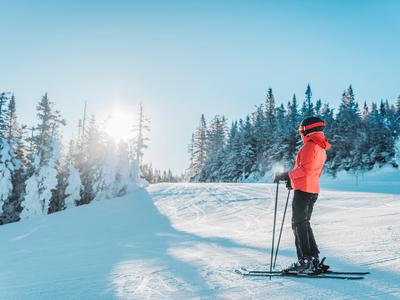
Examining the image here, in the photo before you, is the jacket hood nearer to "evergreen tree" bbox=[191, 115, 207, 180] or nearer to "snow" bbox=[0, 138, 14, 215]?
"snow" bbox=[0, 138, 14, 215]

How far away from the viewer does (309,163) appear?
180 inches

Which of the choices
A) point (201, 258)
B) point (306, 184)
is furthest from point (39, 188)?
point (306, 184)

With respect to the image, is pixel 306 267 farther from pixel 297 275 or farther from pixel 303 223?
pixel 303 223

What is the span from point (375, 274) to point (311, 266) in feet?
2.41

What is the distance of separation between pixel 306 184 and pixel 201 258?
2.64 m

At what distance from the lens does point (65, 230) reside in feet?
45.9

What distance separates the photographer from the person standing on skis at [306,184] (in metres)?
4.57

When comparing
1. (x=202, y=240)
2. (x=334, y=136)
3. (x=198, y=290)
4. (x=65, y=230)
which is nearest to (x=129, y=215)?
(x=65, y=230)

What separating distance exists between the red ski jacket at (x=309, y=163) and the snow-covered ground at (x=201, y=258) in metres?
1.19

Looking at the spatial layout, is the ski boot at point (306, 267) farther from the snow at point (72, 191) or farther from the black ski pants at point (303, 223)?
the snow at point (72, 191)

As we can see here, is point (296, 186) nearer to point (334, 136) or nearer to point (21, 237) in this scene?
point (21, 237)

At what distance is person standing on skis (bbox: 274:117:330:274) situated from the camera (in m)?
4.57

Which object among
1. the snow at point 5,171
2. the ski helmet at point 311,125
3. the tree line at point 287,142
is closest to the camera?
the ski helmet at point 311,125

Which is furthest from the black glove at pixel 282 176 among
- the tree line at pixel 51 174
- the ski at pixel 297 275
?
the tree line at pixel 51 174
